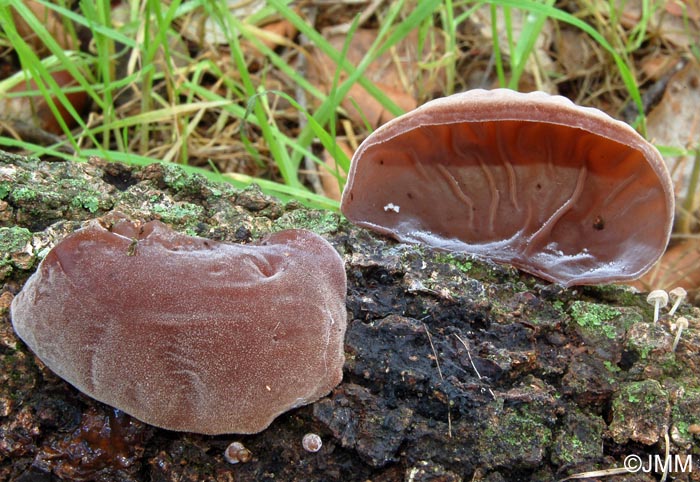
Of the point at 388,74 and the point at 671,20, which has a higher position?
the point at 671,20

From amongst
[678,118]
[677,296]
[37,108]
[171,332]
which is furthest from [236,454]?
[678,118]

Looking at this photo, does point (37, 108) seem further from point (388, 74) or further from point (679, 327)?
point (679, 327)

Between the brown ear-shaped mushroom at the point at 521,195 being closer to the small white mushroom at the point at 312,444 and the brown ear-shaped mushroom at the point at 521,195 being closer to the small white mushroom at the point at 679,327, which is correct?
the small white mushroom at the point at 679,327

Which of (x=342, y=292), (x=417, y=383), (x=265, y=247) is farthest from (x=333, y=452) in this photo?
(x=265, y=247)

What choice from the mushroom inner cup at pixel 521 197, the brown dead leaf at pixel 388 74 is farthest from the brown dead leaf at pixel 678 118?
the mushroom inner cup at pixel 521 197

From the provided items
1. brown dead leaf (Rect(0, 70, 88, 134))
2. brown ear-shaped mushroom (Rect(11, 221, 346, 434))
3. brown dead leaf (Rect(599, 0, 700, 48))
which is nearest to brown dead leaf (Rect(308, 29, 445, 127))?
brown dead leaf (Rect(599, 0, 700, 48))

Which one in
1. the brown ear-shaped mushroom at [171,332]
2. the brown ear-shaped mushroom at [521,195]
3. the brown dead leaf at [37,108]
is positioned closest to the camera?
the brown ear-shaped mushroom at [171,332]

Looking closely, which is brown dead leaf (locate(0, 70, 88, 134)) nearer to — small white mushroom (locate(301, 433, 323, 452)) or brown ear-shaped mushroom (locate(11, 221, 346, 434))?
brown ear-shaped mushroom (locate(11, 221, 346, 434))
